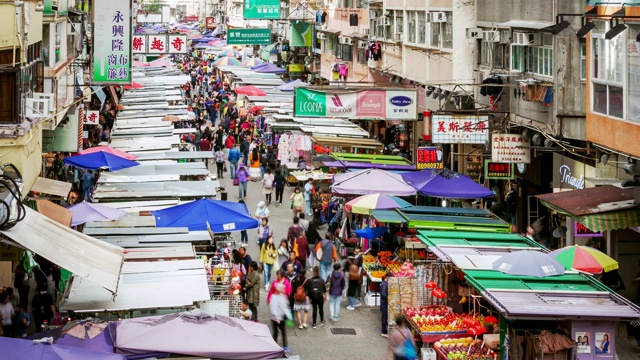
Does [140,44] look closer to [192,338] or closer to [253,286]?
[253,286]

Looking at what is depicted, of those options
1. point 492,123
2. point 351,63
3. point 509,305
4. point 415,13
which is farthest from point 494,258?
point 351,63

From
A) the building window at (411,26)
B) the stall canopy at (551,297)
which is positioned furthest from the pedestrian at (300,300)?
the building window at (411,26)

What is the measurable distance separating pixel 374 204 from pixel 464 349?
6.83 m

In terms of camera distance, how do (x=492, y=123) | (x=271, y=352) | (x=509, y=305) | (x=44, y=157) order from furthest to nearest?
(x=44, y=157), (x=492, y=123), (x=509, y=305), (x=271, y=352)

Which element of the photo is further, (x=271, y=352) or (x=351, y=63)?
(x=351, y=63)

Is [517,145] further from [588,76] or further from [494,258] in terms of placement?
[494,258]

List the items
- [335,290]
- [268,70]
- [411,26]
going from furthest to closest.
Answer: [268,70]
[411,26]
[335,290]

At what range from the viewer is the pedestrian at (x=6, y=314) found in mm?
15148

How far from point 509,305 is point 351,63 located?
34.6 metres

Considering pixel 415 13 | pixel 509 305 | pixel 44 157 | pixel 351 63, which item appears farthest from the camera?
pixel 351 63

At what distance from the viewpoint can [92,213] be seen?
18625 mm

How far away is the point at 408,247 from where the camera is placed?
60.4ft

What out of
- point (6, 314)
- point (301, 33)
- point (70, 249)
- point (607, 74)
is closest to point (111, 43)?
point (6, 314)

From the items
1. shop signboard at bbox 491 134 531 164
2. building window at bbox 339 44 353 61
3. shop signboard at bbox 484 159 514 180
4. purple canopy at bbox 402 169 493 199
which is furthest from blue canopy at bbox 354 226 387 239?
building window at bbox 339 44 353 61
